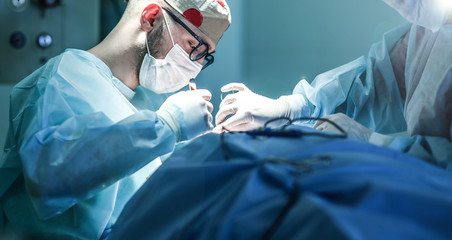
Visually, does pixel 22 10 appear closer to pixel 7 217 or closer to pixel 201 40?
pixel 201 40

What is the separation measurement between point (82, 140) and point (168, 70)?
689 mm

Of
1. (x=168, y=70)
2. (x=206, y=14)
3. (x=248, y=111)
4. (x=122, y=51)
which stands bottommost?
(x=248, y=111)

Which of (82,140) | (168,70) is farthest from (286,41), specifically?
(82,140)

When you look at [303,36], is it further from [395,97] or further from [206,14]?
[395,97]

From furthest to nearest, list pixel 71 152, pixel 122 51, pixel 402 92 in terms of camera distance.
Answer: pixel 122 51, pixel 402 92, pixel 71 152

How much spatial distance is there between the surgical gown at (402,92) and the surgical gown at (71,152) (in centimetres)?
67

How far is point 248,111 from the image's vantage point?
141 cm

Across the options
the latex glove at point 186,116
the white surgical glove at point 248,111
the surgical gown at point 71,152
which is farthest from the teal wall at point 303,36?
the surgical gown at point 71,152

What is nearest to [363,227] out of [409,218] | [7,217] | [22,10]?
[409,218]

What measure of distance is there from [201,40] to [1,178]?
877mm

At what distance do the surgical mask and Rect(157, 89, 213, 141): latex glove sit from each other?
317 mm

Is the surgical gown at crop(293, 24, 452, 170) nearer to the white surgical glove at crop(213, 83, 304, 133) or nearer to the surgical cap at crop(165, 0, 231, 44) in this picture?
the white surgical glove at crop(213, 83, 304, 133)

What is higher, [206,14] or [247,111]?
[206,14]

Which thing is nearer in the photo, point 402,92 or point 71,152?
point 71,152
